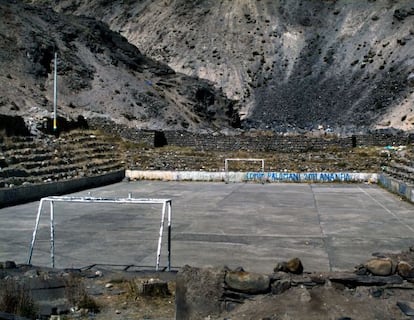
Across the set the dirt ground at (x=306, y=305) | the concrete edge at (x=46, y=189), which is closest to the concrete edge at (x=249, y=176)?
the concrete edge at (x=46, y=189)

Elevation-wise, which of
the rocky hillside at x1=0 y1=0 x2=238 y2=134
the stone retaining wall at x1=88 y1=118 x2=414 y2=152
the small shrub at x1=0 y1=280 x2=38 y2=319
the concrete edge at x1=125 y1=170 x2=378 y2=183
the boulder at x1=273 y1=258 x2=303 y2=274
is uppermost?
the rocky hillside at x1=0 y1=0 x2=238 y2=134

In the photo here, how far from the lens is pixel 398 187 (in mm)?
23672

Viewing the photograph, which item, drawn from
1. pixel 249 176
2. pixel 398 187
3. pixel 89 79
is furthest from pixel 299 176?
pixel 89 79

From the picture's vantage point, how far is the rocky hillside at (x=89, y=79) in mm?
49844

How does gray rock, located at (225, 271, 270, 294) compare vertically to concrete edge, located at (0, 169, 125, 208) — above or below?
above

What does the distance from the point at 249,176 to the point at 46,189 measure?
43.3ft

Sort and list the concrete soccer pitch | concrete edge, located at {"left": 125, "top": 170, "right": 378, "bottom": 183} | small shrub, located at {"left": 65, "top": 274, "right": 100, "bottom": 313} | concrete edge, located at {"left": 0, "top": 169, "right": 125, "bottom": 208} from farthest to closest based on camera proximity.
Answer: concrete edge, located at {"left": 125, "top": 170, "right": 378, "bottom": 183}, concrete edge, located at {"left": 0, "top": 169, "right": 125, "bottom": 208}, the concrete soccer pitch, small shrub, located at {"left": 65, "top": 274, "right": 100, "bottom": 313}

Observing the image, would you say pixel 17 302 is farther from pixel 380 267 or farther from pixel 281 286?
pixel 380 267

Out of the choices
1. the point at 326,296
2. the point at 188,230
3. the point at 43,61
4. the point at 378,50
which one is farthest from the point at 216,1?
the point at 326,296

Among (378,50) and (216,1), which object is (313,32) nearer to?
(378,50)

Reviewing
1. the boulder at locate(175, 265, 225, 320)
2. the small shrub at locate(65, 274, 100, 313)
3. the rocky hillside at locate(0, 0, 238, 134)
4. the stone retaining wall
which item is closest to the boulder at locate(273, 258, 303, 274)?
the boulder at locate(175, 265, 225, 320)

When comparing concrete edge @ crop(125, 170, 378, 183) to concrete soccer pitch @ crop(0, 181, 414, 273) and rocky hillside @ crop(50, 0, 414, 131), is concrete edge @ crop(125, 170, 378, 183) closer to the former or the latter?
concrete soccer pitch @ crop(0, 181, 414, 273)

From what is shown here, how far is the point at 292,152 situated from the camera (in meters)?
41.3

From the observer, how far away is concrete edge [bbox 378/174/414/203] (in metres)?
21.1
